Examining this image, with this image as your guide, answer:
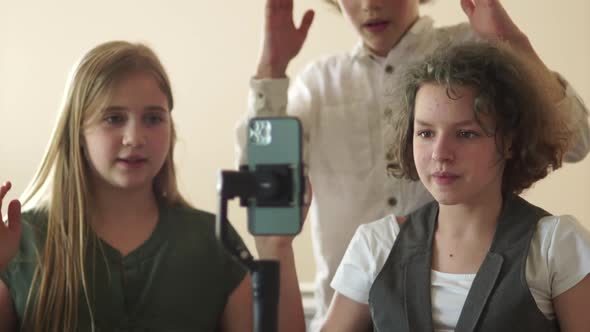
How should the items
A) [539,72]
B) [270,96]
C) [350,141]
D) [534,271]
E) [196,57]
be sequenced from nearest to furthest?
1. [534,271]
2. [539,72]
3. [270,96]
4. [350,141]
5. [196,57]

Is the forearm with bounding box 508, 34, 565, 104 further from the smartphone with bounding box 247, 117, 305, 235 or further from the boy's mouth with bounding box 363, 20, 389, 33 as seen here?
the smartphone with bounding box 247, 117, 305, 235

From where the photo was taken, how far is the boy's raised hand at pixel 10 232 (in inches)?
52.0

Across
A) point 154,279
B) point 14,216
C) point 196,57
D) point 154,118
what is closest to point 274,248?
point 154,279

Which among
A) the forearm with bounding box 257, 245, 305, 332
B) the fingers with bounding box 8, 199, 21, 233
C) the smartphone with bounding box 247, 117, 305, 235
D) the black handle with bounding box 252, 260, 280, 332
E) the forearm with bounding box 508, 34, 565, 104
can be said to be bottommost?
the forearm with bounding box 257, 245, 305, 332

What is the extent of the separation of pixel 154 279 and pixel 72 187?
23 centimetres

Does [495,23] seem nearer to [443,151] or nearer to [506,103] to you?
[506,103]

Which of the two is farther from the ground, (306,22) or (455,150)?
(306,22)

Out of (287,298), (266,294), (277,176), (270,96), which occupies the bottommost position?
(287,298)

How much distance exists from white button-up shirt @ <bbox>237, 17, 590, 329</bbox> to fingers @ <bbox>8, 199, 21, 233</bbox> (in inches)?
17.2

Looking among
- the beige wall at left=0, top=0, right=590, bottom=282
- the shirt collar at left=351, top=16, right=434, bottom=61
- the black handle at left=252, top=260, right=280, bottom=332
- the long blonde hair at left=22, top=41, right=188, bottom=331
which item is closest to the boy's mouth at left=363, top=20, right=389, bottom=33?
the shirt collar at left=351, top=16, right=434, bottom=61

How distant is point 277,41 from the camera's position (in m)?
1.58

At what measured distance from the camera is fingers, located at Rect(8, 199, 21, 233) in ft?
4.35

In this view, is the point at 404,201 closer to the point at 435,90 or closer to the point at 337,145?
the point at 337,145

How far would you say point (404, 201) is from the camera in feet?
5.25
